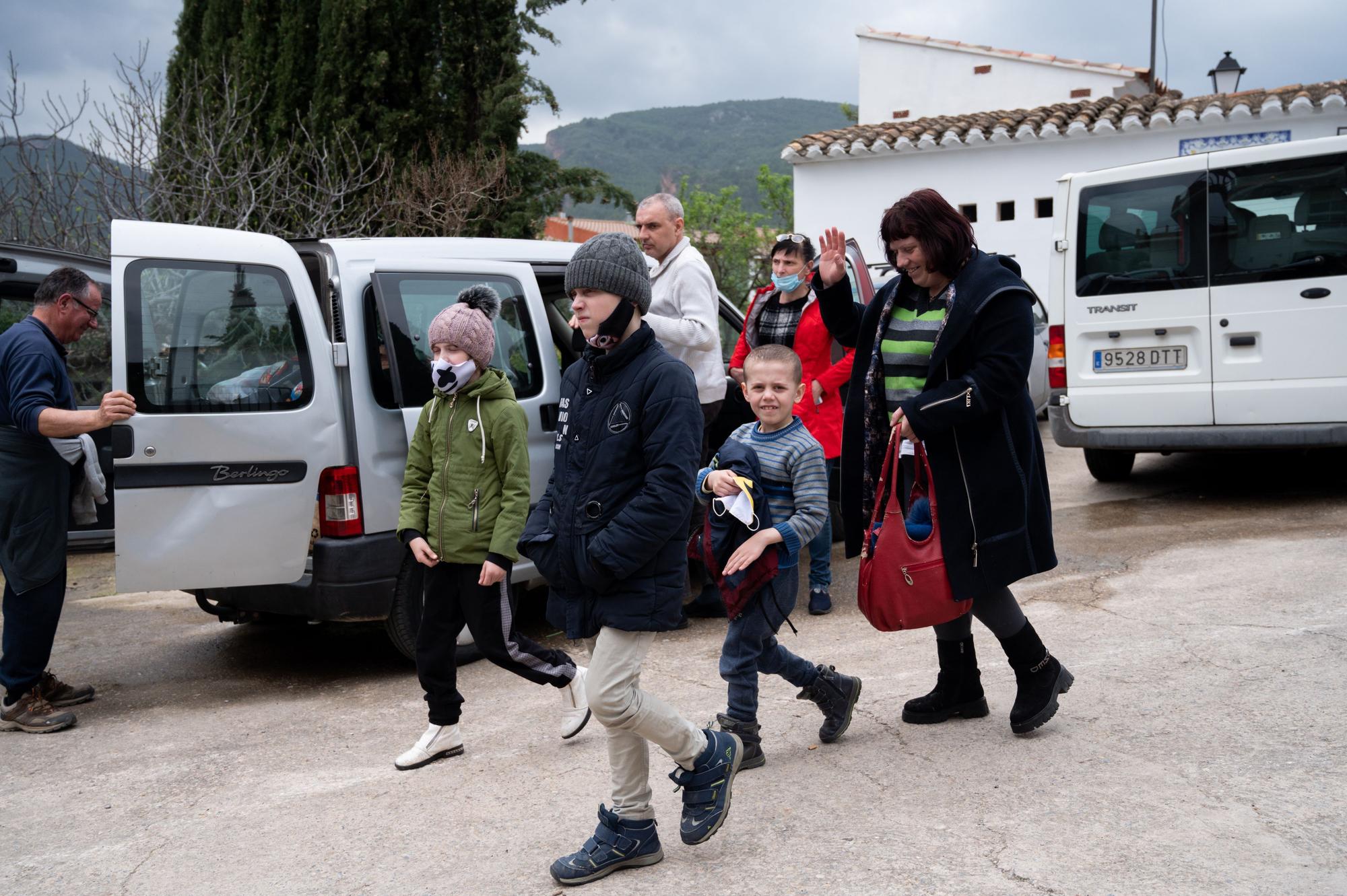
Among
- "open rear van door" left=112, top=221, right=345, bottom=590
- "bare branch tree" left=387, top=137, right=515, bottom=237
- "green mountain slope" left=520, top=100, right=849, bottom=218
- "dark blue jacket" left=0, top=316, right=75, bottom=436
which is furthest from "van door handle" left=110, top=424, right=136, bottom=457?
"green mountain slope" left=520, top=100, right=849, bottom=218

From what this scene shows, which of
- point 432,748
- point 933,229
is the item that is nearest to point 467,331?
point 432,748

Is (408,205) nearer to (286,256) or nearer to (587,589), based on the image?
(286,256)

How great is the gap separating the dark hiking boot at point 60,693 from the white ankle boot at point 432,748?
6.03 ft

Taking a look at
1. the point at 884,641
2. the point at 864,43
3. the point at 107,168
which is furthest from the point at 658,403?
the point at 864,43

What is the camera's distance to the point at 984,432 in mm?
3816

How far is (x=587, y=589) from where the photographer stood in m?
3.26

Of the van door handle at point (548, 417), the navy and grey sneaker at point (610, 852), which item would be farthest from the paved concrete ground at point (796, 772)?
the van door handle at point (548, 417)

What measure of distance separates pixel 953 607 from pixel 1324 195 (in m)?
5.01

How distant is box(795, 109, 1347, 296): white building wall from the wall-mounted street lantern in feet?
6.05

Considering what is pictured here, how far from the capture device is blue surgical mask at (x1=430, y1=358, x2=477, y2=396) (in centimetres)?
420

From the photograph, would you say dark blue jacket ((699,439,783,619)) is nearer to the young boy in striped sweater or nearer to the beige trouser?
the young boy in striped sweater

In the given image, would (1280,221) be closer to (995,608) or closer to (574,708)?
(995,608)

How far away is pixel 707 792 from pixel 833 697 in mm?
896

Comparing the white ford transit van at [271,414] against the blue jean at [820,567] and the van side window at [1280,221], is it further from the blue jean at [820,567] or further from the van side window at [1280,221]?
the van side window at [1280,221]
